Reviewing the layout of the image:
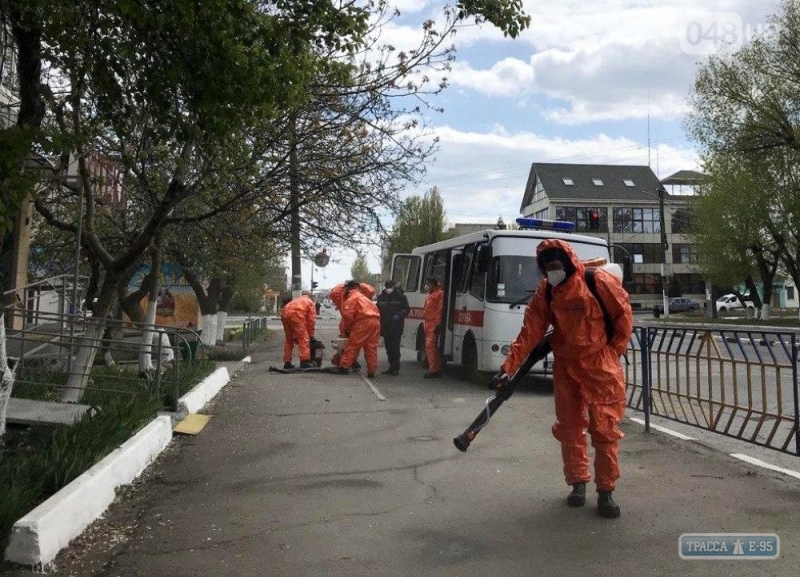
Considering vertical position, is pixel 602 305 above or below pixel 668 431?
above

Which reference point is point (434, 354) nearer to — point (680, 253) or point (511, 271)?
point (511, 271)

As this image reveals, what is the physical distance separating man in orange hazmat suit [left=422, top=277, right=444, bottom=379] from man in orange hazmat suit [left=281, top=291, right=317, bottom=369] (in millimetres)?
2407

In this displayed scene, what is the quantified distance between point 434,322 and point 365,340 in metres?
1.36

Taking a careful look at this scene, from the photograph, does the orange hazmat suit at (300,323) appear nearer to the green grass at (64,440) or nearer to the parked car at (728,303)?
the green grass at (64,440)

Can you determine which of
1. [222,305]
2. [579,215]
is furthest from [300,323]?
[579,215]

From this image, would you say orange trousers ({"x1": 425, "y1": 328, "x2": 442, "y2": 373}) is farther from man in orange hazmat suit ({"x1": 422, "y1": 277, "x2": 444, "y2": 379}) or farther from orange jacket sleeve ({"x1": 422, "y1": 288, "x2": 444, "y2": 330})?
orange jacket sleeve ({"x1": 422, "y1": 288, "x2": 444, "y2": 330})

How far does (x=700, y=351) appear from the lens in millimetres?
6992

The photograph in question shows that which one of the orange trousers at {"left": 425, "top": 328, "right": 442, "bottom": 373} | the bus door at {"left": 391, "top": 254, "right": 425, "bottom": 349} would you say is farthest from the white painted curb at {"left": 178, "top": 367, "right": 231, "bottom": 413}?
the bus door at {"left": 391, "top": 254, "right": 425, "bottom": 349}

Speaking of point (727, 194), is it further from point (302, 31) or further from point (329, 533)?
point (329, 533)

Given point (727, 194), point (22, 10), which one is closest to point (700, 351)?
point (22, 10)

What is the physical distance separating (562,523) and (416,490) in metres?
1.30

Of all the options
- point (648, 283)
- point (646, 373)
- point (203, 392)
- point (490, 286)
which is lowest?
point (203, 392)

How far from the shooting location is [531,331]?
5.36 m

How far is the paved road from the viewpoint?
4320mm
